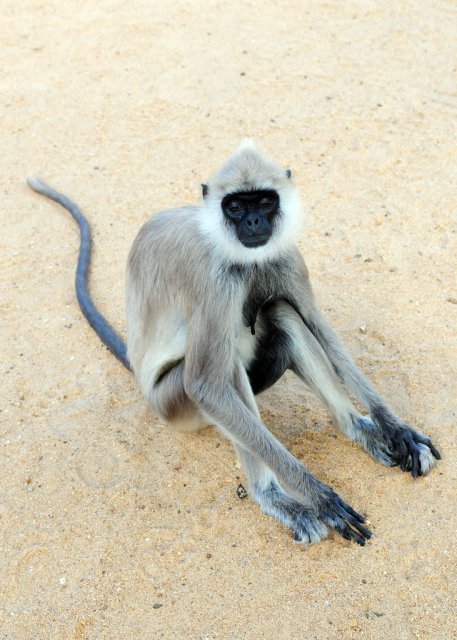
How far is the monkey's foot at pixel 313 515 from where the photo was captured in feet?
10.6

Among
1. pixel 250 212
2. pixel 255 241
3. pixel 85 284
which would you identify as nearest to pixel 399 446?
pixel 255 241

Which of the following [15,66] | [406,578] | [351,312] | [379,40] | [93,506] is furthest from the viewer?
[15,66]

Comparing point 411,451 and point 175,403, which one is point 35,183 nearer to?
point 175,403

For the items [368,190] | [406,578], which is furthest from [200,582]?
[368,190]

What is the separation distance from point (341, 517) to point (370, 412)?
25.1 inches

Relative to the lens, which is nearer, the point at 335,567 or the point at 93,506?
the point at 335,567

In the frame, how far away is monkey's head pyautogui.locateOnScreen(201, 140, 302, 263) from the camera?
125 inches

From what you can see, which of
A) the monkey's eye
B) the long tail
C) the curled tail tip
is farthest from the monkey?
the curled tail tip

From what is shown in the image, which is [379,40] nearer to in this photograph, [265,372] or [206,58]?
[206,58]

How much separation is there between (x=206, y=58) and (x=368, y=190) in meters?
2.83

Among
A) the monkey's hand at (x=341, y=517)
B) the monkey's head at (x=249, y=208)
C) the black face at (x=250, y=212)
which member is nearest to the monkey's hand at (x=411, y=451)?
the monkey's hand at (x=341, y=517)

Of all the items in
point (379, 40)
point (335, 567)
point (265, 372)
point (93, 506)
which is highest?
point (379, 40)

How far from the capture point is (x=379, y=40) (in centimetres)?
741

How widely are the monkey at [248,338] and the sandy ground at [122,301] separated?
0.51ft
